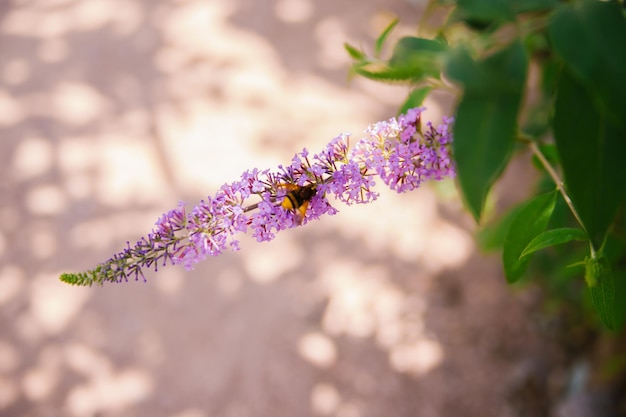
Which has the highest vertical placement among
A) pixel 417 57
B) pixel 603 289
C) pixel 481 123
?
pixel 417 57

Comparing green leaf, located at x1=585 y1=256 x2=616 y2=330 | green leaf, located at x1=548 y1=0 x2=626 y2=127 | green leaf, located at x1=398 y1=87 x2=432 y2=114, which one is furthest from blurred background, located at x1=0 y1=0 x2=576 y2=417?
green leaf, located at x1=548 y1=0 x2=626 y2=127

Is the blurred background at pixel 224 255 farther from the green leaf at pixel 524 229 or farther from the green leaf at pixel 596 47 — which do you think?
the green leaf at pixel 596 47

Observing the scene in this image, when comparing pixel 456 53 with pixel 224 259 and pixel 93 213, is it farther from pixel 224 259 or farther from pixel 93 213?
pixel 93 213

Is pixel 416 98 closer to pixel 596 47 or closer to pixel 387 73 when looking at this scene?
pixel 387 73

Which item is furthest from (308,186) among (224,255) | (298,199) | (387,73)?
(224,255)

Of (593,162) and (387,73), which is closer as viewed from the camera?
(593,162)

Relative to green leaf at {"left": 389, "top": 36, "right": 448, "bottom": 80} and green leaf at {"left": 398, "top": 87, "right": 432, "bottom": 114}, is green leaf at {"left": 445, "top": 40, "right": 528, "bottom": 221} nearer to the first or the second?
green leaf at {"left": 389, "top": 36, "right": 448, "bottom": 80}
